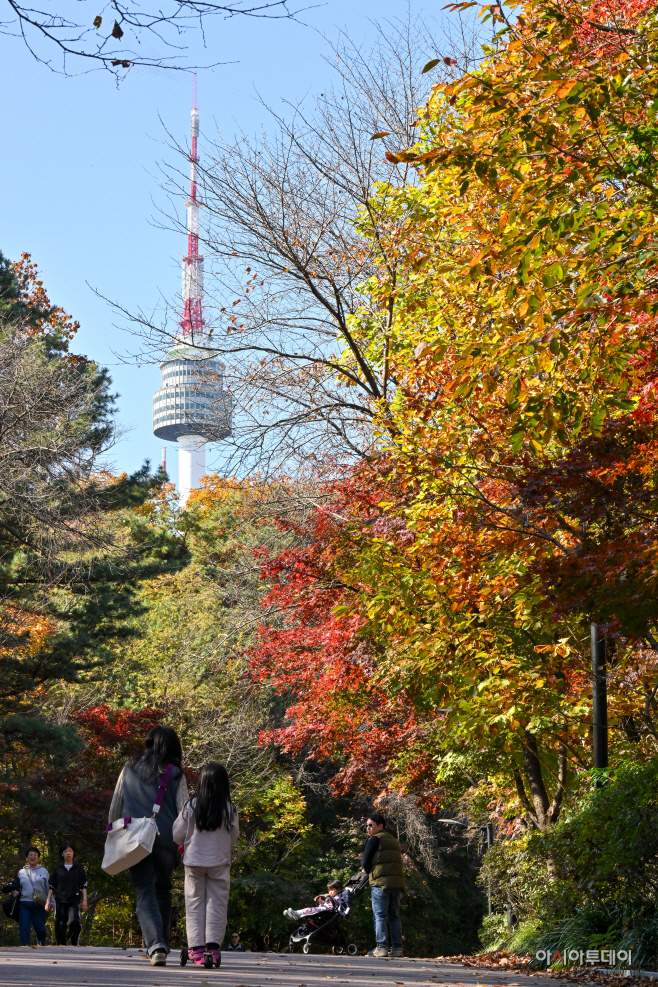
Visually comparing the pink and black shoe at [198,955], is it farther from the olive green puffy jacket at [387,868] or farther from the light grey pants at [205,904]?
the olive green puffy jacket at [387,868]

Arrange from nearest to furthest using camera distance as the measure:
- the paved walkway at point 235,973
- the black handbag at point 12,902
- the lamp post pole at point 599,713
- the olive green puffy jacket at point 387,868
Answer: the paved walkway at point 235,973 → the lamp post pole at point 599,713 → the olive green puffy jacket at point 387,868 → the black handbag at point 12,902

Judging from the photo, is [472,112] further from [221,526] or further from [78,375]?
[221,526]

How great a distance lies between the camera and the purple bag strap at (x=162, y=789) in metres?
7.87

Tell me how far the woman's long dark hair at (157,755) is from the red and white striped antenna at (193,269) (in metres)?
8.14

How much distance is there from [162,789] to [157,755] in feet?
0.85

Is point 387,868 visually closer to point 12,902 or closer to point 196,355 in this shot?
point 12,902

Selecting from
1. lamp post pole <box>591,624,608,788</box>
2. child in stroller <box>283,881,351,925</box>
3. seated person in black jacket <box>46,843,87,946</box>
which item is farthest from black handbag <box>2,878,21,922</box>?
lamp post pole <box>591,624,608,788</box>

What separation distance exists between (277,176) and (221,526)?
2492 centimetres

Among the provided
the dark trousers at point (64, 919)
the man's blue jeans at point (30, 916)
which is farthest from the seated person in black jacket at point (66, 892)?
the man's blue jeans at point (30, 916)

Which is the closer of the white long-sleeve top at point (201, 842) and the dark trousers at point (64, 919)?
the white long-sleeve top at point (201, 842)

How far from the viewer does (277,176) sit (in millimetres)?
14906

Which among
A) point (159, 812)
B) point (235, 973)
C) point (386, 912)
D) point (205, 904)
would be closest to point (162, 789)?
point (159, 812)

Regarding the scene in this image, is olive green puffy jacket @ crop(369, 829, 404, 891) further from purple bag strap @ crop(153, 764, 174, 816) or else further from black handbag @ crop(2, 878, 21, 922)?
purple bag strap @ crop(153, 764, 174, 816)

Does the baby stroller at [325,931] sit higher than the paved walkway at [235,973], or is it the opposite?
the paved walkway at [235,973]
